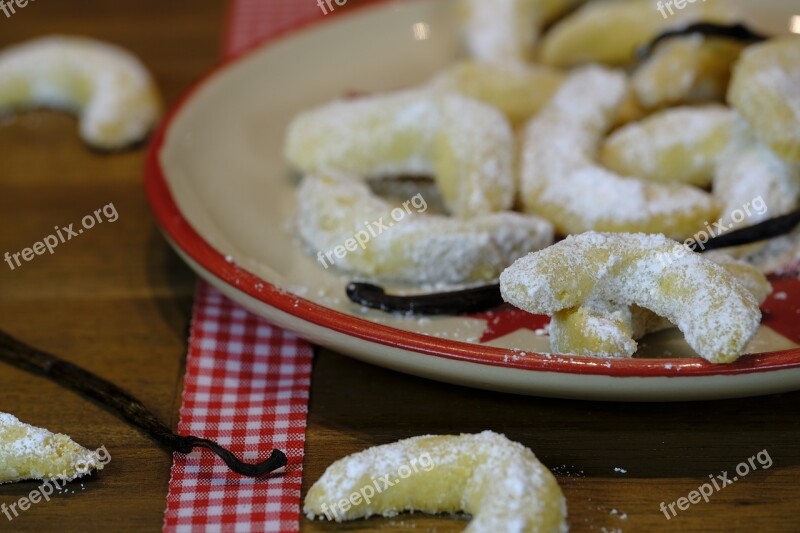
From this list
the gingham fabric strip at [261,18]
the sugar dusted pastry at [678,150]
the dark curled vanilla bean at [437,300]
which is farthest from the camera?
the gingham fabric strip at [261,18]

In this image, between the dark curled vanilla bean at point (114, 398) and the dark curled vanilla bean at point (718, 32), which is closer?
the dark curled vanilla bean at point (114, 398)

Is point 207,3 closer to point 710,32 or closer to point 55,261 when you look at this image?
point 55,261

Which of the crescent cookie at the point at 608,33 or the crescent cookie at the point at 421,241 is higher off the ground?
the crescent cookie at the point at 608,33

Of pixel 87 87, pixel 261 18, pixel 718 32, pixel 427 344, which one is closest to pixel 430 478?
pixel 427 344

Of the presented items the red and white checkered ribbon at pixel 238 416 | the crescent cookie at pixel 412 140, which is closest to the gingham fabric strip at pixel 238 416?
the red and white checkered ribbon at pixel 238 416

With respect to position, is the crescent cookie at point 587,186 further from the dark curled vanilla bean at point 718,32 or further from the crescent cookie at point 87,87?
the crescent cookie at point 87,87

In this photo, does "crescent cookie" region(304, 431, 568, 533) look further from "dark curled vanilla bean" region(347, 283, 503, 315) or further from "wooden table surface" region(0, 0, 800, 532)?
"dark curled vanilla bean" region(347, 283, 503, 315)

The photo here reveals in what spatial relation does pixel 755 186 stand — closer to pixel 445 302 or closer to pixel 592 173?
pixel 592 173
